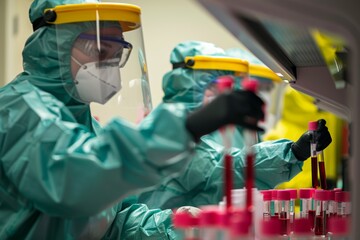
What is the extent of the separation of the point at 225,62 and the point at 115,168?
1740mm

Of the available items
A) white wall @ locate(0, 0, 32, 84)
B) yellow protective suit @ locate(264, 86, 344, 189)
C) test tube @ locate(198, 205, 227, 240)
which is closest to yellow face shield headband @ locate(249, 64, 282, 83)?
yellow protective suit @ locate(264, 86, 344, 189)

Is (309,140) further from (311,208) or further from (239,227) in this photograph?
(239,227)

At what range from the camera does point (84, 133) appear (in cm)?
174

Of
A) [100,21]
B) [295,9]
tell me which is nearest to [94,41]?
[100,21]

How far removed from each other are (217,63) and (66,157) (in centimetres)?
167

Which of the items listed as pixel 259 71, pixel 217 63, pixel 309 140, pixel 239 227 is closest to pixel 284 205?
pixel 309 140

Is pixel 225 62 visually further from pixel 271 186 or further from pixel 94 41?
pixel 94 41

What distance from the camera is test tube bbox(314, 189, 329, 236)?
1.87 metres

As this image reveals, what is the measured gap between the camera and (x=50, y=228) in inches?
77.2

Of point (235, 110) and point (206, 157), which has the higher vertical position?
point (235, 110)

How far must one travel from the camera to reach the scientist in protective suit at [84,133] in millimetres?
1448

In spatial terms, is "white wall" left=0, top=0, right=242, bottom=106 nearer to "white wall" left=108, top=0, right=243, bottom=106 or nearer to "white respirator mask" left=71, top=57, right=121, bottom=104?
"white wall" left=108, top=0, right=243, bottom=106

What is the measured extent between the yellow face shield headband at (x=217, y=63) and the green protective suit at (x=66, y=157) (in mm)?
1019

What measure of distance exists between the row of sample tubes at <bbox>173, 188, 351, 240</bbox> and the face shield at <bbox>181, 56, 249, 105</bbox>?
114 cm
